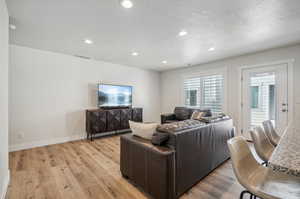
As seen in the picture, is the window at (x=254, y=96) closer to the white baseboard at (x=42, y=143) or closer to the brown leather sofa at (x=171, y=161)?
the brown leather sofa at (x=171, y=161)

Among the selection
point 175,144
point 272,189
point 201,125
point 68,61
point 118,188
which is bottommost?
point 118,188

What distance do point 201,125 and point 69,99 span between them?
3689 millimetres

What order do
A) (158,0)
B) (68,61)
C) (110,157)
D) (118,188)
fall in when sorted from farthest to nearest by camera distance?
(68,61) < (110,157) < (118,188) < (158,0)

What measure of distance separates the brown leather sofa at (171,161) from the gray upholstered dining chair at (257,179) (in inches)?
24.1

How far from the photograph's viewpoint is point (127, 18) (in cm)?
222

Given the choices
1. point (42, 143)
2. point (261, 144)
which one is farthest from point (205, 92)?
point (42, 143)

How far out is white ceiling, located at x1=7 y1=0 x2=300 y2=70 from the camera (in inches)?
75.6

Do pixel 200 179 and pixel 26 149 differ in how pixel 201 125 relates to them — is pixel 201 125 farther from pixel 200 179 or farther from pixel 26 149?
pixel 26 149

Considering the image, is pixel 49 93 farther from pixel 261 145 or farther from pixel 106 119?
pixel 261 145

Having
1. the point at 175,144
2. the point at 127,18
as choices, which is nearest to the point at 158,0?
the point at 127,18

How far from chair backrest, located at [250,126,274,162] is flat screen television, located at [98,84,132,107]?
390 cm

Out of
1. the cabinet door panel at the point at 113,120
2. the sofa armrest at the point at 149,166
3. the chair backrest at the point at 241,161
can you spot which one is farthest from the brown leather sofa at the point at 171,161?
the cabinet door panel at the point at 113,120

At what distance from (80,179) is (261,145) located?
2.57m

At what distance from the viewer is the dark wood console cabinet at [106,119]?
13.3 ft
